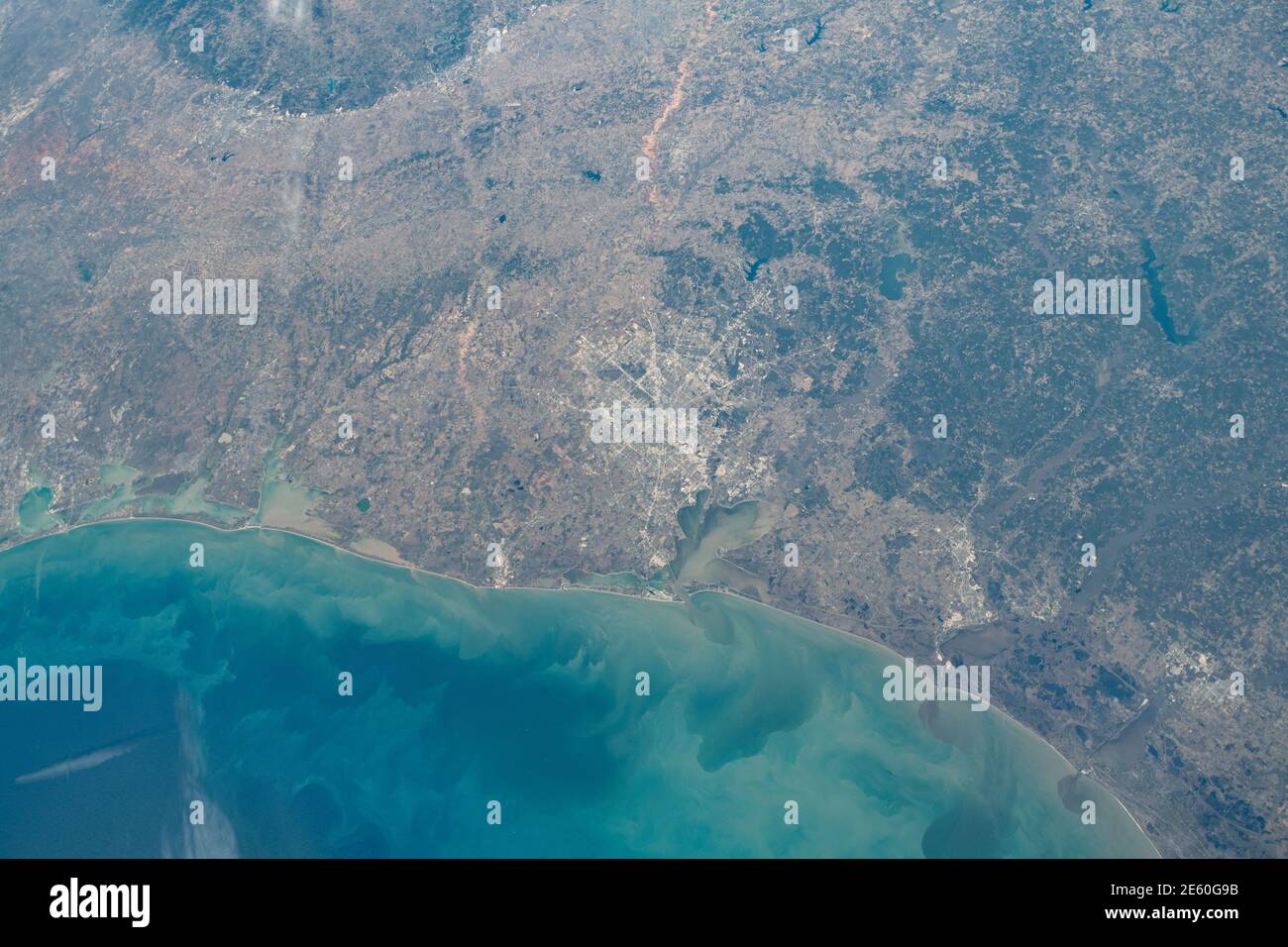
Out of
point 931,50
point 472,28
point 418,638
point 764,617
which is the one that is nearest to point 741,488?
point 764,617

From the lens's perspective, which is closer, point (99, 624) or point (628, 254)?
point (99, 624)

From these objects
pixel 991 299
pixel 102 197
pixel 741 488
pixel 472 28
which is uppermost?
pixel 472 28

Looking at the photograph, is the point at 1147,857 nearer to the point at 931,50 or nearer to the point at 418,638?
the point at 418,638

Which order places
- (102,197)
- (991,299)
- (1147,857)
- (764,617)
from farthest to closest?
1. (102,197)
2. (991,299)
3. (764,617)
4. (1147,857)

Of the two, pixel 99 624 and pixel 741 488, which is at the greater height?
pixel 741 488

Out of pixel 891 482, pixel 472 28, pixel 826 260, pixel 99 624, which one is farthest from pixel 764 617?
pixel 472 28

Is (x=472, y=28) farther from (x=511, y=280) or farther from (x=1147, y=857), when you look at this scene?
(x=1147, y=857)

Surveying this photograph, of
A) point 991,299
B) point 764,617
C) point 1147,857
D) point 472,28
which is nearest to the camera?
point 1147,857
